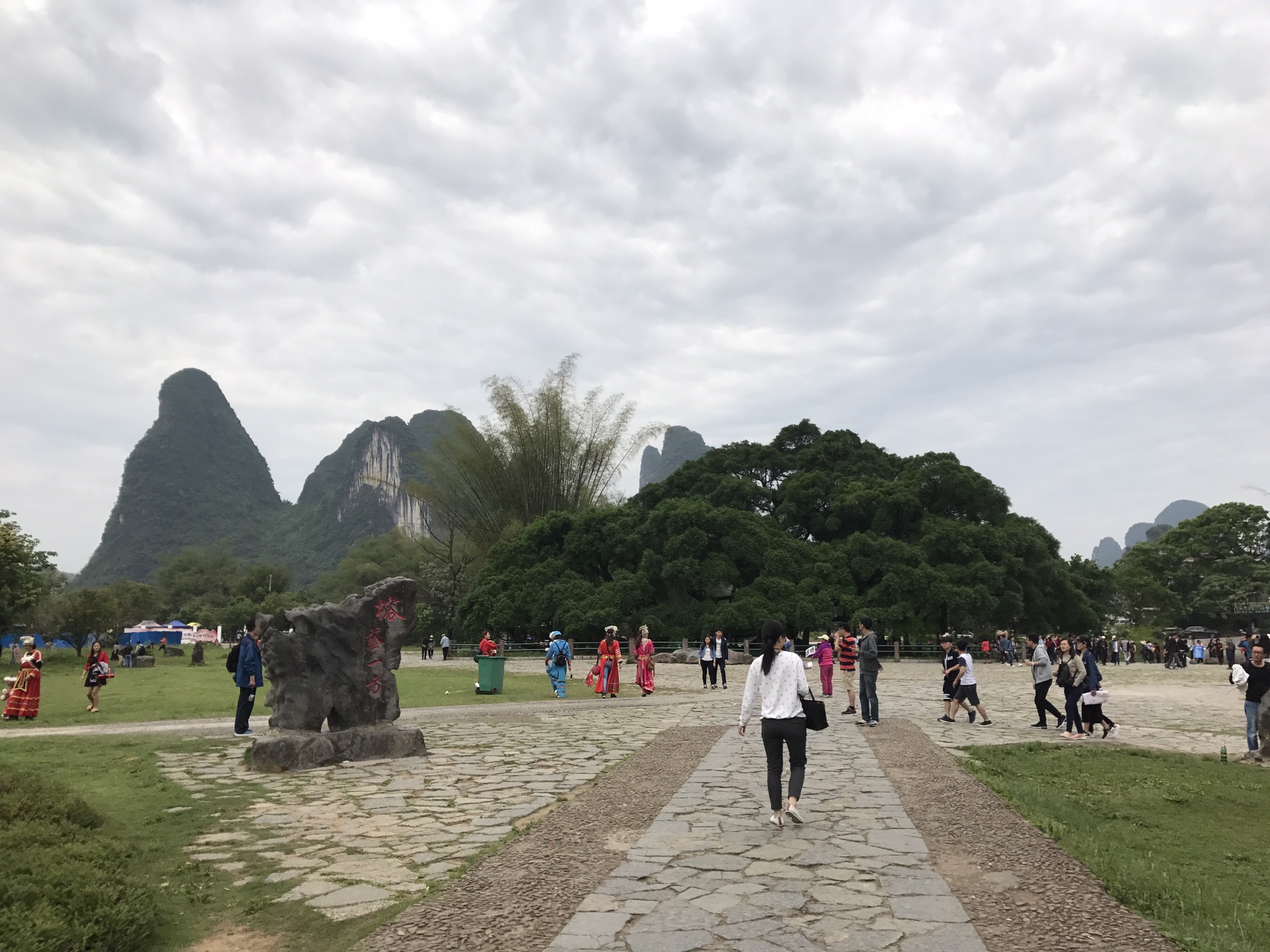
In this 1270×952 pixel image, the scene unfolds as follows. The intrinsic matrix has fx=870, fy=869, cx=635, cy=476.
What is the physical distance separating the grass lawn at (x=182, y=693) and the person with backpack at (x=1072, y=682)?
9436 mm

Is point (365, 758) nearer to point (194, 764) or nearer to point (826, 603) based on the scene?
point (194, 764)

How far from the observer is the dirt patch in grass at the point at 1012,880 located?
3.91 m

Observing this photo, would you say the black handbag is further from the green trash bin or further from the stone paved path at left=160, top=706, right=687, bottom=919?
the green trash bin

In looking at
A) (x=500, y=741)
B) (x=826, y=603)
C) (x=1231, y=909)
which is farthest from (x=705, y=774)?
(x=826, y=603)

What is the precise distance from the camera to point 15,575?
25547 millimetres

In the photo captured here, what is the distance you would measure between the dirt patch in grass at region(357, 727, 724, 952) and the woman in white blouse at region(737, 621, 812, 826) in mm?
984

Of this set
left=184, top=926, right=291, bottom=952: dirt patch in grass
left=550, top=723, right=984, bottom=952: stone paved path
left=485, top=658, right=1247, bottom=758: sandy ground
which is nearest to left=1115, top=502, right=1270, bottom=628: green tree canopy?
left=485, top=658, right=1247, bottom=758: sandy ground

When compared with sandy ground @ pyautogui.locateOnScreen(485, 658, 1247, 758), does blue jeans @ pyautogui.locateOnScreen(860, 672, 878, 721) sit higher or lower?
higher

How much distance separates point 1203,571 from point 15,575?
196ft

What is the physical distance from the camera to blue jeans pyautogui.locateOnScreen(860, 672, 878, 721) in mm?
12297

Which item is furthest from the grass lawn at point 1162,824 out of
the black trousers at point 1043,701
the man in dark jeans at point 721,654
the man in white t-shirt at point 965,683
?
the man in dark jeans at point 721,654

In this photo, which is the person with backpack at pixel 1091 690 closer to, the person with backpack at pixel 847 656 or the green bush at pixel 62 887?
the person with backpack at pixel 847 656

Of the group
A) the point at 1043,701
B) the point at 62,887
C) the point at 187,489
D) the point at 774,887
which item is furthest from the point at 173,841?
the point at 187,489

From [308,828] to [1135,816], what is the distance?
6181 mm
